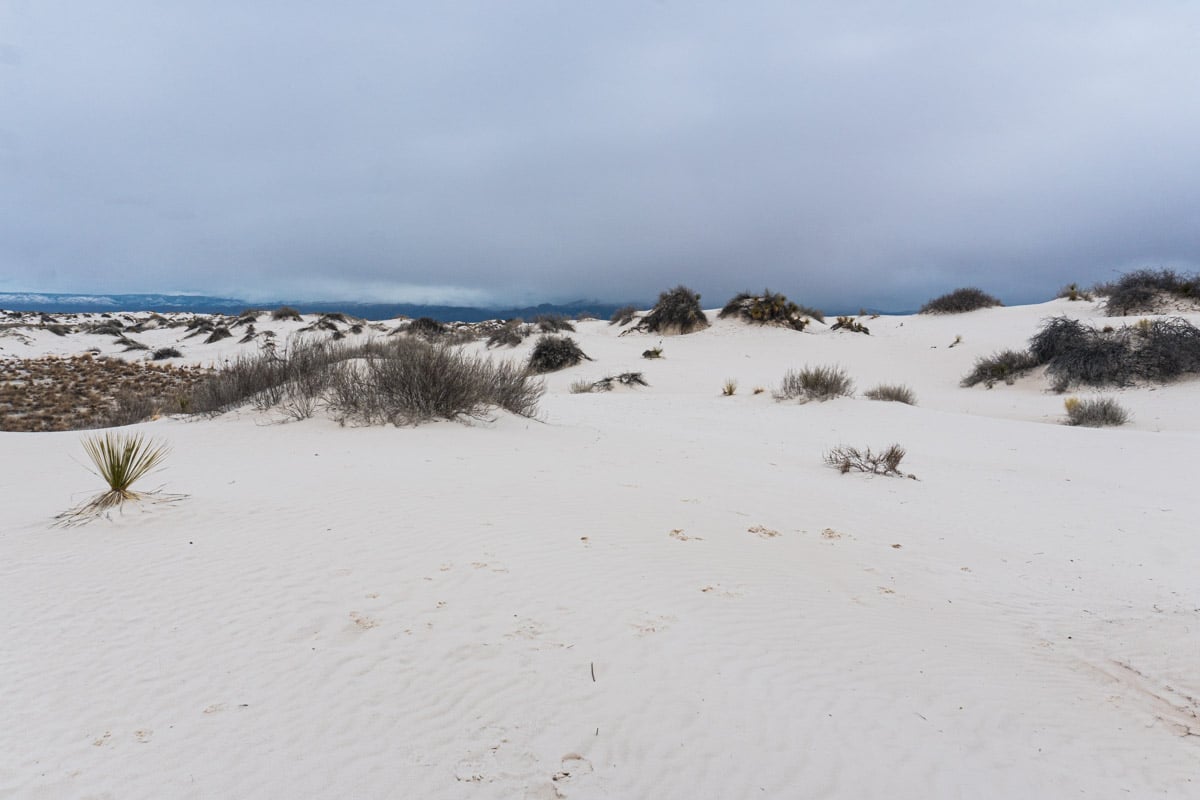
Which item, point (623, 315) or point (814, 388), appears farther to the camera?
point (623, 315)

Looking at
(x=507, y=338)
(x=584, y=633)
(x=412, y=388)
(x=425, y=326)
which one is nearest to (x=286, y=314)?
(x=425, y=326)

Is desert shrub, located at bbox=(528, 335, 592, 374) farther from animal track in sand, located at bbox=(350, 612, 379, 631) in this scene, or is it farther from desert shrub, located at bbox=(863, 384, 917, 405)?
animal track in sand, located at bbox=(350, 612, 379, 631)

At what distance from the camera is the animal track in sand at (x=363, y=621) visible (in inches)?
106

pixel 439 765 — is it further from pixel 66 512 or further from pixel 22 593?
pixel 66 512

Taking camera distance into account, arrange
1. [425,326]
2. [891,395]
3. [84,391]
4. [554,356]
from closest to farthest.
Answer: [891,395], [84,391], [554,356], [425,326]

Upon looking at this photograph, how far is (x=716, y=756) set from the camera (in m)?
2.01

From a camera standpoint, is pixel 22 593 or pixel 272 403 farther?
pixel 272 403

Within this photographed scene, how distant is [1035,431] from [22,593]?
465 inches

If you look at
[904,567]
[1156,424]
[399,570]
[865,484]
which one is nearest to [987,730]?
[904,567]

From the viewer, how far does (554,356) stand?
768 inches

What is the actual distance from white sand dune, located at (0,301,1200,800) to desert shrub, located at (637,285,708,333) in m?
19.3

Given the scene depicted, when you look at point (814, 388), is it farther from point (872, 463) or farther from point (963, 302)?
point (963, 302)

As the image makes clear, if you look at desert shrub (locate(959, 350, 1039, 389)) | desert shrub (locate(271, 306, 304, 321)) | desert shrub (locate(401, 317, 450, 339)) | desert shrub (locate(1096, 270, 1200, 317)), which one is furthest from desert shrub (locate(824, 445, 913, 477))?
desert shrub (locate(271, 306, 304, 321))

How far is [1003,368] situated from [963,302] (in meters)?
11.9
